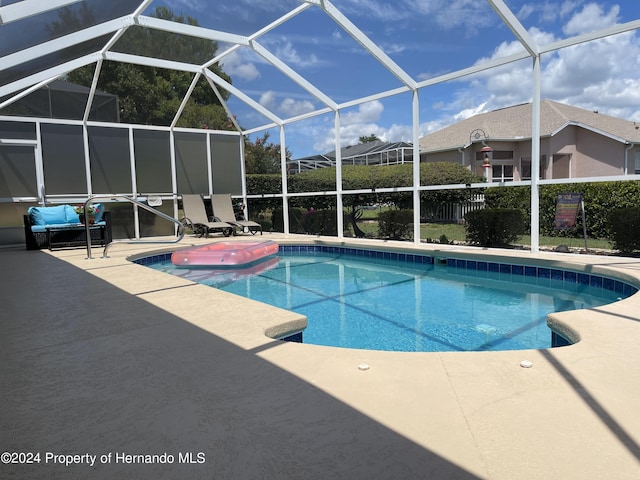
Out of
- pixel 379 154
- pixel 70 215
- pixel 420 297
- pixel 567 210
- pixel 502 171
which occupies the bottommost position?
pixel 420 297

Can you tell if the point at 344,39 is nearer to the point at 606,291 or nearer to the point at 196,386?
the point at 606,291

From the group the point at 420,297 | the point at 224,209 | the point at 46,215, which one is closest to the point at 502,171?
the point at 224,209

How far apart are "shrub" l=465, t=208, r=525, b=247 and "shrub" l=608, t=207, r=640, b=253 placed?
59.6 inches

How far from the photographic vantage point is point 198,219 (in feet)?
37.1

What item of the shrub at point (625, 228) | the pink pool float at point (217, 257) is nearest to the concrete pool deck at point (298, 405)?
the shrub at point (625, 228)

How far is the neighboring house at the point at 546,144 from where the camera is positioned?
12.5 m

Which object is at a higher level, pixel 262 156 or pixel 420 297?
pixel 262 156

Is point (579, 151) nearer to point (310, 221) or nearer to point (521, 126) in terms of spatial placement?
point (521, 126)

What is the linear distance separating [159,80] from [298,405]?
961 centimetres

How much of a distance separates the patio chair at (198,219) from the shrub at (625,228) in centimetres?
801

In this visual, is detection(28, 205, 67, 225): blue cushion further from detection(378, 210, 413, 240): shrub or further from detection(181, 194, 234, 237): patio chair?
detection(378, 210, 413, 240): shrub

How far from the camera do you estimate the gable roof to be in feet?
44.5

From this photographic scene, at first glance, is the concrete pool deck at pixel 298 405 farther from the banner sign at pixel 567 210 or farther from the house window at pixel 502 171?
the house window at pixel 502 171

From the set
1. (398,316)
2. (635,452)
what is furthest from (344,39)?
(635,452)
